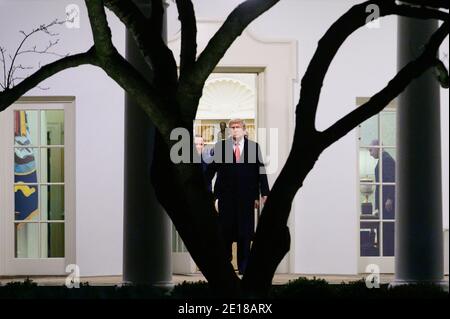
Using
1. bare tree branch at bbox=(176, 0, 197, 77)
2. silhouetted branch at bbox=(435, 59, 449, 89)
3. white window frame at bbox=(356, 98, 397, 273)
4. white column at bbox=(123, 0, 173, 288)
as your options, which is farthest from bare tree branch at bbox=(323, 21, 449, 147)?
white window frame at bbox=(356, 98, 397, 273)

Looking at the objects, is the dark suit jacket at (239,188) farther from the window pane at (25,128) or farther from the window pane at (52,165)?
the window pane at (25,128)

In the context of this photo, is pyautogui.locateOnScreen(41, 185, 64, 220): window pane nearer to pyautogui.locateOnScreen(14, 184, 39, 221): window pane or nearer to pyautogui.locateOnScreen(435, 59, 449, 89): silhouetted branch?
pyautogui.locateOnScreen(14, 184, 39, 221): window pane

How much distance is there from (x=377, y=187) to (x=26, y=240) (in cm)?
438

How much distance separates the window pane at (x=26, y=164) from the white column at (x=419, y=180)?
5.03 meters

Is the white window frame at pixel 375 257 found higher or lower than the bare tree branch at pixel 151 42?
lower

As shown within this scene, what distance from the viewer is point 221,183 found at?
910 cm

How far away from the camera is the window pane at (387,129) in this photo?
37.2 feet

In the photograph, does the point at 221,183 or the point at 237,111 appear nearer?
the point at 221,183

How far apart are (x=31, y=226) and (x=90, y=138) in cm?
132

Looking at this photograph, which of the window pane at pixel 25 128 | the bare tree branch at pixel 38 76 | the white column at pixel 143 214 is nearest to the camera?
the bare tree branch at pixel 38 76

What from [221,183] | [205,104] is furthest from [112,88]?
[205,104]

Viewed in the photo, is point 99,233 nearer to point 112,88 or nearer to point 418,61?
point 112,88

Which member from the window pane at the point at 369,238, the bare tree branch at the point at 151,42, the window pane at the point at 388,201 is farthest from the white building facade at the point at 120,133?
the bare tree branch at the point at 151,42

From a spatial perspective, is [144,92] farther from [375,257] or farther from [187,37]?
[375,257]
